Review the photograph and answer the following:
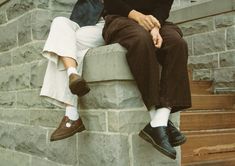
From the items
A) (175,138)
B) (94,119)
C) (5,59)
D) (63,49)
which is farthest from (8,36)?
(175,138)

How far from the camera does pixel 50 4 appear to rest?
14.0ft

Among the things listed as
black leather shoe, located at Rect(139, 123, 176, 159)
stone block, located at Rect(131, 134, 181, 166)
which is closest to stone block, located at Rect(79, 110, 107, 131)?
stone block, located at Rect(131, 134, 181, 166)

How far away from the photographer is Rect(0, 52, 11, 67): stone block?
5089 millimetres

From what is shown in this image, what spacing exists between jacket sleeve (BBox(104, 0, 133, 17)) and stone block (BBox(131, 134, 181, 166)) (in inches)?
36.7

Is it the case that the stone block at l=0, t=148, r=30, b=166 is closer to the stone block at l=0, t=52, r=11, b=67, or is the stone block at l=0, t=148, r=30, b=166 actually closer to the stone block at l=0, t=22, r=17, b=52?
the stone block at l=0, t=52, r=11, b=67

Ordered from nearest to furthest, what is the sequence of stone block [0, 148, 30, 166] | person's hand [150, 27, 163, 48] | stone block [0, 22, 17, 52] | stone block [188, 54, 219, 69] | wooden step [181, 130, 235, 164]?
person's hand [150, 27, 163, 48]
wooden step [181, 130, 235, 164]
stone block [0, 148, 30, 166]
stone block [0, 22, 17, 52]
stone block [188, 54, 219, 69]

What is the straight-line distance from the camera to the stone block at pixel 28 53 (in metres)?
4.31

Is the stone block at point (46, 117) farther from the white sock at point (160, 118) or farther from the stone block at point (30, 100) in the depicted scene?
the white sock at point (160, 118)

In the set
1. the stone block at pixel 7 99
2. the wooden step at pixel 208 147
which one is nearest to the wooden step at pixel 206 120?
the wooden step at pixel 208 147

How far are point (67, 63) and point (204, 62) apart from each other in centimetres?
341

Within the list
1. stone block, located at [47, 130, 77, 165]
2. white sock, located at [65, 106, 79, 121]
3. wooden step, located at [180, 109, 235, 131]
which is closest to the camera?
white sock, located at [65, 106, 79, 121]

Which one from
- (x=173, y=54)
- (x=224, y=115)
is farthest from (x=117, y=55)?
(x=224, y=115)

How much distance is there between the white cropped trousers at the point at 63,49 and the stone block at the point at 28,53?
917 mm

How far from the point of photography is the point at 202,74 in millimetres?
6129
